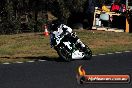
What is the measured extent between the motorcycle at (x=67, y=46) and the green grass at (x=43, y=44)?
6.23 ft

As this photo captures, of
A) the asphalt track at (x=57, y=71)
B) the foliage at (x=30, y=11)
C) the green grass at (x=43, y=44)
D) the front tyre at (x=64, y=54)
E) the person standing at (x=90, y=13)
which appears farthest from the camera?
the person standing at (x=90, y=13)

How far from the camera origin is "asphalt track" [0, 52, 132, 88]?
1202 centimetres

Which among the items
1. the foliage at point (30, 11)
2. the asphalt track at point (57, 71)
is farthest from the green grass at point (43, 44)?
the foliage at point (30, 11)

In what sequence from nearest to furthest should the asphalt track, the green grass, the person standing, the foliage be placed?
the asphalt track < the green grass < the foliage < the person standing

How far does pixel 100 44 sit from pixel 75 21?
1016 cm

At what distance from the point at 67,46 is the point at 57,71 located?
9.02 feet

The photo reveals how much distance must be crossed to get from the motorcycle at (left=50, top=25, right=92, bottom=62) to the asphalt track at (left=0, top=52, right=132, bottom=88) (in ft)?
1.03

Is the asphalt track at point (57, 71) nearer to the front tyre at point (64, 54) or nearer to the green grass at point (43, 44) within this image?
the front tyre at point (64, 54)

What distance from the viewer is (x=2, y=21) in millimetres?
32719

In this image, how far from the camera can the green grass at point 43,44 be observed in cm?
2038

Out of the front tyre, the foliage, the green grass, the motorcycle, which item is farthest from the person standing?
the front tyre

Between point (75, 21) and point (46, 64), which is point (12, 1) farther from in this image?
point (46, 64)

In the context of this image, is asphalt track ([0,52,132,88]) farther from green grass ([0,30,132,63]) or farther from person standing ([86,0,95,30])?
person standing ([86,0,95,30])

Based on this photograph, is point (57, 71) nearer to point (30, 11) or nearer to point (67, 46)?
point (67, 46)
